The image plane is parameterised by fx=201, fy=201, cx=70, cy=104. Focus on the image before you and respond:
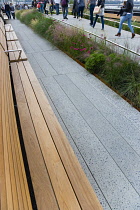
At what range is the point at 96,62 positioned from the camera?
16.3 ft

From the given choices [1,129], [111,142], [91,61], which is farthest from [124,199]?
[91,61]

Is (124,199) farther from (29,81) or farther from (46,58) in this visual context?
(46,58)

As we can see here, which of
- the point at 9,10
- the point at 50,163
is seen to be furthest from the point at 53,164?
the point at 9,10

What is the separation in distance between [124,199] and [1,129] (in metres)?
1.44

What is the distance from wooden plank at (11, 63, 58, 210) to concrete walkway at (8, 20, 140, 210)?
66cm

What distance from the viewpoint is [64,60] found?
6219 mm

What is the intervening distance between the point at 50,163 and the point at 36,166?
139 millimetres

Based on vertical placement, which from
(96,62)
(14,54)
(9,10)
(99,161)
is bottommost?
(99,161)

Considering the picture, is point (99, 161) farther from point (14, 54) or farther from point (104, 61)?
point (14, 54)

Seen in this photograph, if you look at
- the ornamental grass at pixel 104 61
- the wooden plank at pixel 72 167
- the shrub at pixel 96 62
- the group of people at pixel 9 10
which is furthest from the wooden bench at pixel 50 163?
the group of people at pixel 9 10

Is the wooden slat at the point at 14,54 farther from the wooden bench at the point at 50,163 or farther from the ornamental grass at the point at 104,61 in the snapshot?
the wooden bench at the point at 50,163

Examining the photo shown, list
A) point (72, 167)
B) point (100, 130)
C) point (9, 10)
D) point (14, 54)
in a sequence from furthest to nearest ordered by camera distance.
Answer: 1. point (9, 10)
2. point (14, 54)
3. point (100, 130)
4. point (72, 167)

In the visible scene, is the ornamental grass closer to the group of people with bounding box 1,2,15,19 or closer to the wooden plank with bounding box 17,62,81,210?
the wooden plank with bounding box 17,62,81,210

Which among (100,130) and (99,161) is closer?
(99,161)
